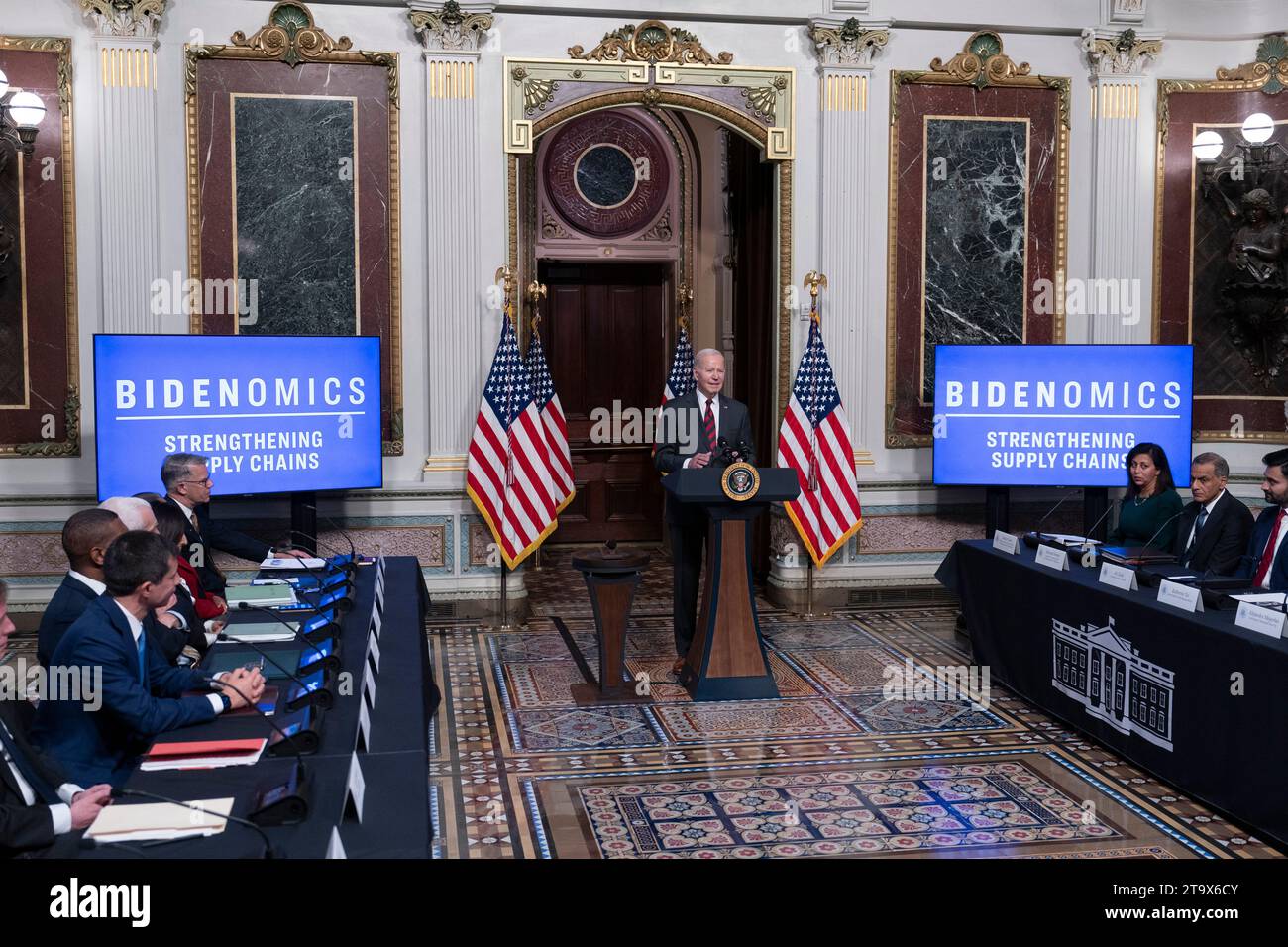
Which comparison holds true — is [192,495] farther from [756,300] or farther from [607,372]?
[607,372]

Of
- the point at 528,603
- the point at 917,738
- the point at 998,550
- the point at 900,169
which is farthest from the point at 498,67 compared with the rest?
the point at 917,738

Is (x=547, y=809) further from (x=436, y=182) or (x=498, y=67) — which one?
(x=498, y=67)

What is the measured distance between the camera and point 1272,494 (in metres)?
5.36

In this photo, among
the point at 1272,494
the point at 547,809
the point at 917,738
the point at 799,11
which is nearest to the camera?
the point at 547,809

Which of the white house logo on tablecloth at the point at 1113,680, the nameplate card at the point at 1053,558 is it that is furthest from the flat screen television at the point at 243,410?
the white house logo on tablecloth at the point at 1113,680

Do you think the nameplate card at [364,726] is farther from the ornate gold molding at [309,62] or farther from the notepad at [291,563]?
the ornate gold molding at [309,62]

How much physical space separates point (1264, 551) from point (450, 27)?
5710 mm

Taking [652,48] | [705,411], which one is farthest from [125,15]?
[705,411]

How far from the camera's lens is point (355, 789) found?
2.68 meters

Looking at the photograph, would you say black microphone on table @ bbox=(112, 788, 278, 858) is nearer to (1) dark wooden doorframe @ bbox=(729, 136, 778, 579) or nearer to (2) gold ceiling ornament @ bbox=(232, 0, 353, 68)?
(2) gold ceiling ornament @ bbox=(232, 0, 353, 68)

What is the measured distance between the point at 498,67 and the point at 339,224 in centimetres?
148

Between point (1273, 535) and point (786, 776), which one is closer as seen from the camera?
point (786, 776)

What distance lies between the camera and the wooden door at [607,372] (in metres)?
11.4

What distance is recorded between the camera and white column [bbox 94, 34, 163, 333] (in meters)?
7.58
